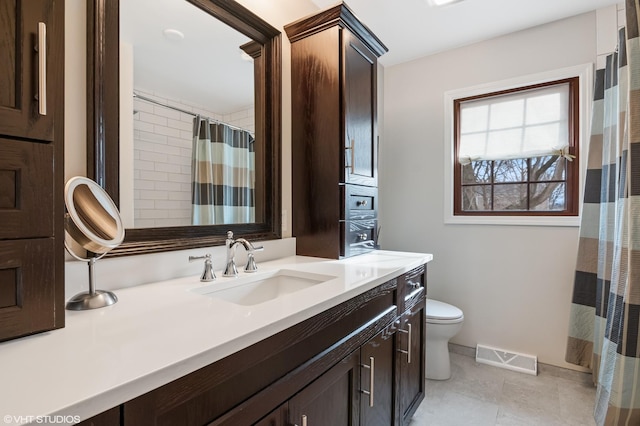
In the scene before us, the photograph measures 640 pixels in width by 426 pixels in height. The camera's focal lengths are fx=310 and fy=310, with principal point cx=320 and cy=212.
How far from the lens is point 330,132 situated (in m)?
1.65

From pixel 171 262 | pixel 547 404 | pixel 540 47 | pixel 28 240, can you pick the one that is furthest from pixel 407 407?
pixel 540 47

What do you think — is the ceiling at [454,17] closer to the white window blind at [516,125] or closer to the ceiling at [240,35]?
the ceiling at [240,35]

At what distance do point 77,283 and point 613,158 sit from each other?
2546 millimetres

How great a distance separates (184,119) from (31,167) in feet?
2.23

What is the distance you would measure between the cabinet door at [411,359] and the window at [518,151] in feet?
3.87

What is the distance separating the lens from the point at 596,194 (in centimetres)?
189

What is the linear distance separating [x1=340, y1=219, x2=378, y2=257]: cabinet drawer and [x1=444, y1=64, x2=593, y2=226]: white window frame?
2.95 feet

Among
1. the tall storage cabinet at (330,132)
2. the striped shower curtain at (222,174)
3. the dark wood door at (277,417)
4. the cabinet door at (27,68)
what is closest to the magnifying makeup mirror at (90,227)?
the cabinet door at (27,68)

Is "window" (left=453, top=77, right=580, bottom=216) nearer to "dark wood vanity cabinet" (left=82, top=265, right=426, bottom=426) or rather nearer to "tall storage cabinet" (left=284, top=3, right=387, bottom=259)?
"tall storage cabinet" (left=284, top=3, right=387, bottom=259)

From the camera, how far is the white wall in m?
2.12

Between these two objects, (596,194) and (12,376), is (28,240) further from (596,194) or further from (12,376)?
(596,194)

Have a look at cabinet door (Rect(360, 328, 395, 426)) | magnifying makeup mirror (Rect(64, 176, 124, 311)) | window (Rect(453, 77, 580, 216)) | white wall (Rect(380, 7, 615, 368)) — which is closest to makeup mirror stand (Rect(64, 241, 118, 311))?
magnifying makeup mirror (Rect(64, 176, 124, 311))

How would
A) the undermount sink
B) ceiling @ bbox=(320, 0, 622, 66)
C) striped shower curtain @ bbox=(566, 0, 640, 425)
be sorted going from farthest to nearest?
ceiling @ bbox=(320, 0, 622, 66) → striped shower curtain @ bbox=(566, 0, 640, 425) → the undermount sink

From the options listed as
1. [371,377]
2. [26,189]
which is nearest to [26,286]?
[26,189]
